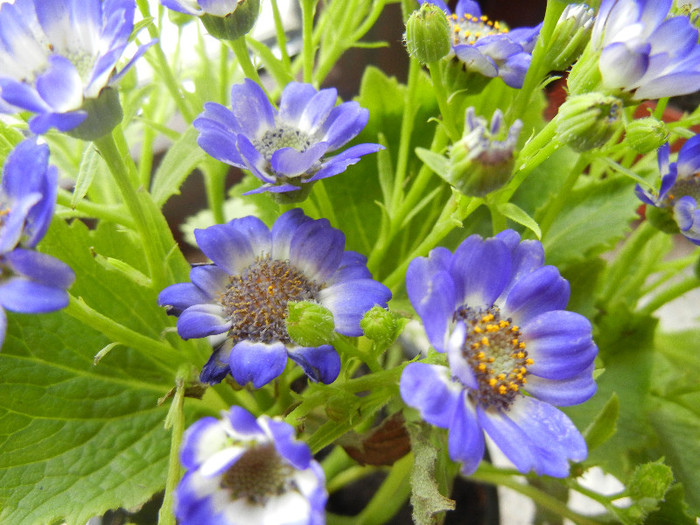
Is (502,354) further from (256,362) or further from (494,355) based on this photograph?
(256,362)

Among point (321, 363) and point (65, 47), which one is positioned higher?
point (65, 47)

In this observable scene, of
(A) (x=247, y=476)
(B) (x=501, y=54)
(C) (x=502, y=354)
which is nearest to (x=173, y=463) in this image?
(A) (x=247, y=476)

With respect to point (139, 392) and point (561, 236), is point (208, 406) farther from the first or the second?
point (561, 236)

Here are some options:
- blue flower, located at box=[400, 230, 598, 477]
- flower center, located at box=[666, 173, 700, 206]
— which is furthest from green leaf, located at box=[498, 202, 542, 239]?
flower center, located at box=[666, 173, 700, 206]

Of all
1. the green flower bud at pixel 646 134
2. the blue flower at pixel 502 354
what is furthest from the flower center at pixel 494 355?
the green flower bud at pixel 646 134

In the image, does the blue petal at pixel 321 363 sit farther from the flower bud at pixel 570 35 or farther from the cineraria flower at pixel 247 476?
the flower bud at pixel 570 35

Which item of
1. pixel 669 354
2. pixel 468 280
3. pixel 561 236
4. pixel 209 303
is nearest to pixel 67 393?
pixel 209 303
